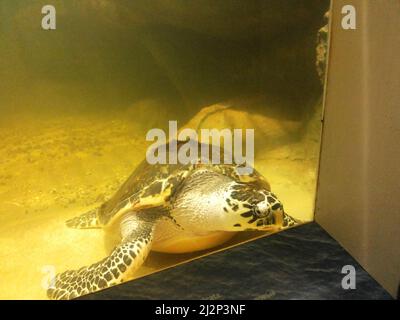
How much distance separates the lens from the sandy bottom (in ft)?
5.31

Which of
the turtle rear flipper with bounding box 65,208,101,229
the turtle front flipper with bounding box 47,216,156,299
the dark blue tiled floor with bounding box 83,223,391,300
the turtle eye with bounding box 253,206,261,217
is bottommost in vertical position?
the dark blue tiled floor with bounding box 83,223,391,300

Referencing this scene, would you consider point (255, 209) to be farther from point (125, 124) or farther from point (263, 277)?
point (125, 124)

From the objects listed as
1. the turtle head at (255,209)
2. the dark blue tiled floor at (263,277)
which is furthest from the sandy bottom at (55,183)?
the turtle head at (255,209)

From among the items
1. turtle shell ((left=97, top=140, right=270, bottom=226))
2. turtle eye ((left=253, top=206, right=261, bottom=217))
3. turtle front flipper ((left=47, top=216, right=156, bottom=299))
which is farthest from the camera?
turtle shell ((left=97, top=140, right=270, bottom=226))

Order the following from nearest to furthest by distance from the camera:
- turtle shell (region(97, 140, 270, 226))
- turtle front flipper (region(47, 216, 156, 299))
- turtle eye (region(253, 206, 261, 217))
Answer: turtle front flipper (region(47, 216, 156, 299)) < turtle eye (region(253, 206, 261, 217)) < turtle shell (region(97, 140, 270, 226))

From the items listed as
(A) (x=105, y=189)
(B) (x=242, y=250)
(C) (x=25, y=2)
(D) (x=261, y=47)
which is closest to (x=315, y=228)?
(B) (x=242, y=250)

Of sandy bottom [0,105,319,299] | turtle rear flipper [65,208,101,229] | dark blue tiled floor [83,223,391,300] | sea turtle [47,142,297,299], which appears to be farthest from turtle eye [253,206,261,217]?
turtle rear flipper [65,208,101,229]

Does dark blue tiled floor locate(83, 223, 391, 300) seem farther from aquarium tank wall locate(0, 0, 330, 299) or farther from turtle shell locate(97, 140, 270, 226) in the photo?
turtle shell locate(97, 140, 270, 226)

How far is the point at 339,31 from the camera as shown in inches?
70.0

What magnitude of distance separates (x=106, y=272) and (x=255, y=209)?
0.66m

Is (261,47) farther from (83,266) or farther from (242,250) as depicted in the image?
(83,266)

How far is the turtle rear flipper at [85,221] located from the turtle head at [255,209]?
2.06 feet

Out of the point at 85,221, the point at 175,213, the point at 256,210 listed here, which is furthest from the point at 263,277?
the point at 85,221

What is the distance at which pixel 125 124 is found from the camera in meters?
1.74
